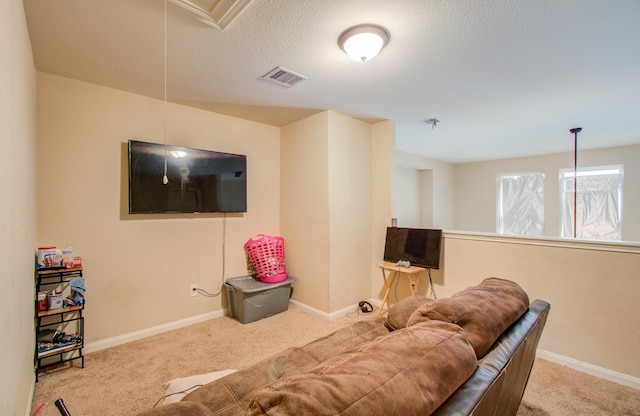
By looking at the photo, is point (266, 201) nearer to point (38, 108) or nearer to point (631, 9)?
point (38, 108)

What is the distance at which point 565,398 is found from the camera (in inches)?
75.7

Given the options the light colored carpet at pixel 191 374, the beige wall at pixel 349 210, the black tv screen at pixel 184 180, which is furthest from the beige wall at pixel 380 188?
the black tv screen at pixel 184 180

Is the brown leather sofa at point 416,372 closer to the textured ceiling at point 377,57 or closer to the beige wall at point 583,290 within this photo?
the beige wall at point 583,290

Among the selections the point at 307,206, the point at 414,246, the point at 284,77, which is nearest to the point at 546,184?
the point at 414,246

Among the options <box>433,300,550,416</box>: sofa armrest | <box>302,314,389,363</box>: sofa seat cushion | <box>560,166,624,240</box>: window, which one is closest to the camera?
<box>433,300,550,416</box>: sofa armrest

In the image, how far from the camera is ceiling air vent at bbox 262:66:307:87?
226 centimetres

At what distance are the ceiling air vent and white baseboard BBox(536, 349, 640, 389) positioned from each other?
10.5 ft

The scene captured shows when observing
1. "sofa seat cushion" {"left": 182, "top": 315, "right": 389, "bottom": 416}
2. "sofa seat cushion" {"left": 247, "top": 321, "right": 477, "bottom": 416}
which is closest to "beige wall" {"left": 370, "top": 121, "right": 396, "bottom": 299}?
"sofa seat cushion" {"left": 182, "top": 315, "right": 389, "bottom": 416}

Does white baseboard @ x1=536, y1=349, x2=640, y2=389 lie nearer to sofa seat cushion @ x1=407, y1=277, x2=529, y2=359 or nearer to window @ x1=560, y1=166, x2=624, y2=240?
sofa seat cushion @ x1=407, y1=277, x2=529, y2=359

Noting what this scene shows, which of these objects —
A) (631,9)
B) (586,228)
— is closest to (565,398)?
(631,9)

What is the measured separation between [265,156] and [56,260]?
7.54 feet

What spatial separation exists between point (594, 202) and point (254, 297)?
599 centimetres

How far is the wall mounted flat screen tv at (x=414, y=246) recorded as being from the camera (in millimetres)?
3027

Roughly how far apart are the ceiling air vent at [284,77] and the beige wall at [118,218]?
1.18 m
